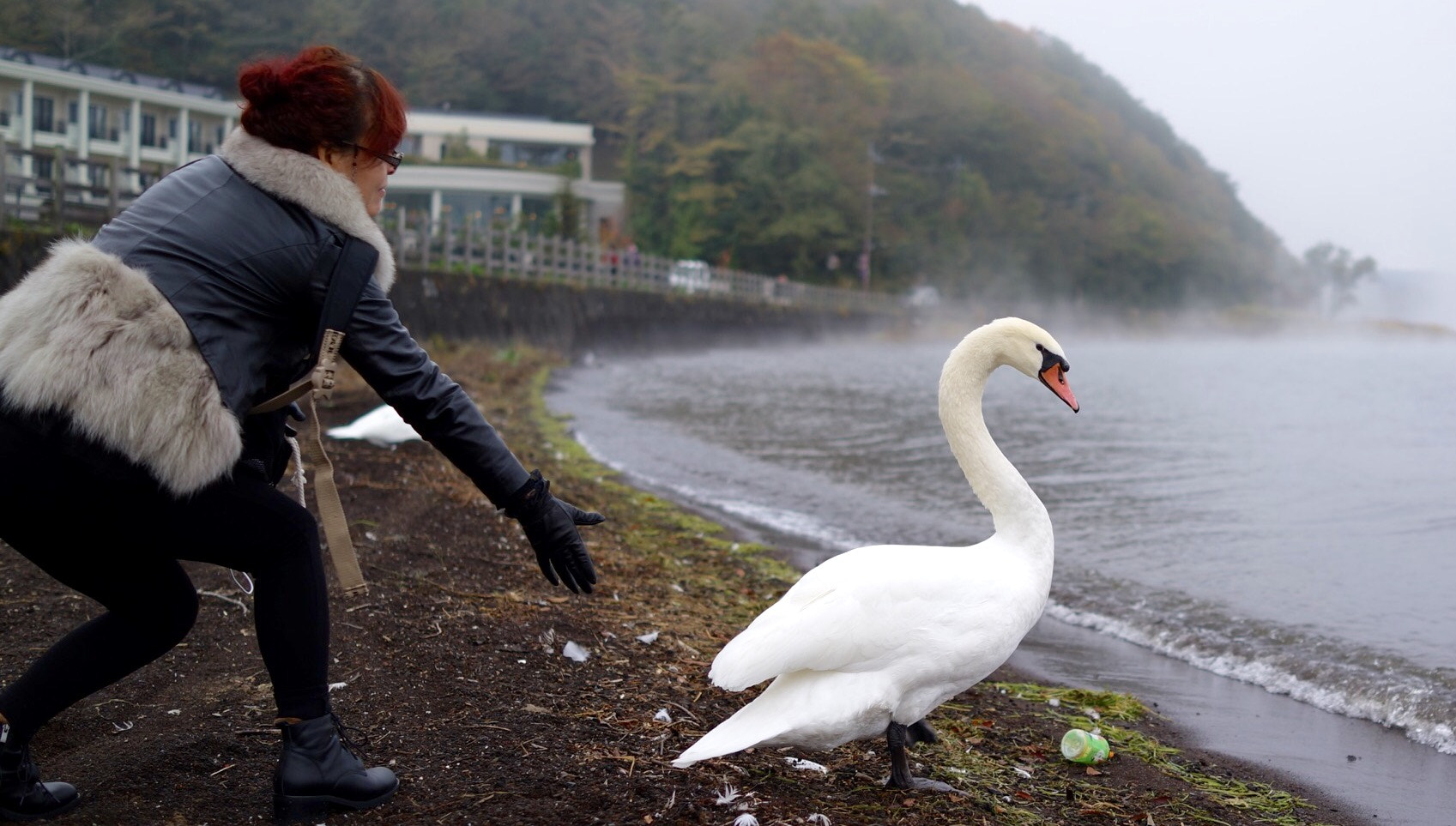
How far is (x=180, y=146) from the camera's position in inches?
1506

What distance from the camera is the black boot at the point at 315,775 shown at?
108 inches

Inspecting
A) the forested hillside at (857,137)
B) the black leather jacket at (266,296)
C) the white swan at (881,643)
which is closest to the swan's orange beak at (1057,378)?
the white swan at (881,643)

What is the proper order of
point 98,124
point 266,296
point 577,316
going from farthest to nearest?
point 98,124 < point 577,316 < point 266,296

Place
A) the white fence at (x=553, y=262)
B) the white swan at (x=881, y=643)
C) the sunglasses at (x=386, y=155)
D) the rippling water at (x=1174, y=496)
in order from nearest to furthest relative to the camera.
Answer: the sunglasses at (x=386, y=155) < the white swan at (x=881, y=643) < the rippling water at (x=1174, y=496) < the white fence at (x=553, y=262)

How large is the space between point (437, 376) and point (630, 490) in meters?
6.55

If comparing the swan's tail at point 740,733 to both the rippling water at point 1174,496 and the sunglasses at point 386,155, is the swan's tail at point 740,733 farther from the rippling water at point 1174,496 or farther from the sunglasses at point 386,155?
the rippling water at point 1174,496

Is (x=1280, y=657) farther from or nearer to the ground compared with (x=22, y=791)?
nearer to the ground

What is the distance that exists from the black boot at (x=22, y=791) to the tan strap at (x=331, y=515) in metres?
0.84

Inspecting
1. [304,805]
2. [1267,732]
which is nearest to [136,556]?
[304,805]

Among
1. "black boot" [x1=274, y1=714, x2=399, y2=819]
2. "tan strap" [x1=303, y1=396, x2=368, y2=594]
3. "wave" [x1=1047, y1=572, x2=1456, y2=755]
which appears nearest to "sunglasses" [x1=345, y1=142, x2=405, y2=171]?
"tan strap" [x1=303, y1=396, x2=368, y2=594]

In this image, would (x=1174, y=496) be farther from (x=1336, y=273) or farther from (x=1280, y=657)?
(x=1336, y=273)

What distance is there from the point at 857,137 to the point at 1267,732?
7719 cm

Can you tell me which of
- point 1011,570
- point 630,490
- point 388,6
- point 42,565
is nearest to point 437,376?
point 42,565

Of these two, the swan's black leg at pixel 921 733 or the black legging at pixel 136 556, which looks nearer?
the black legging at pixel 136 556
